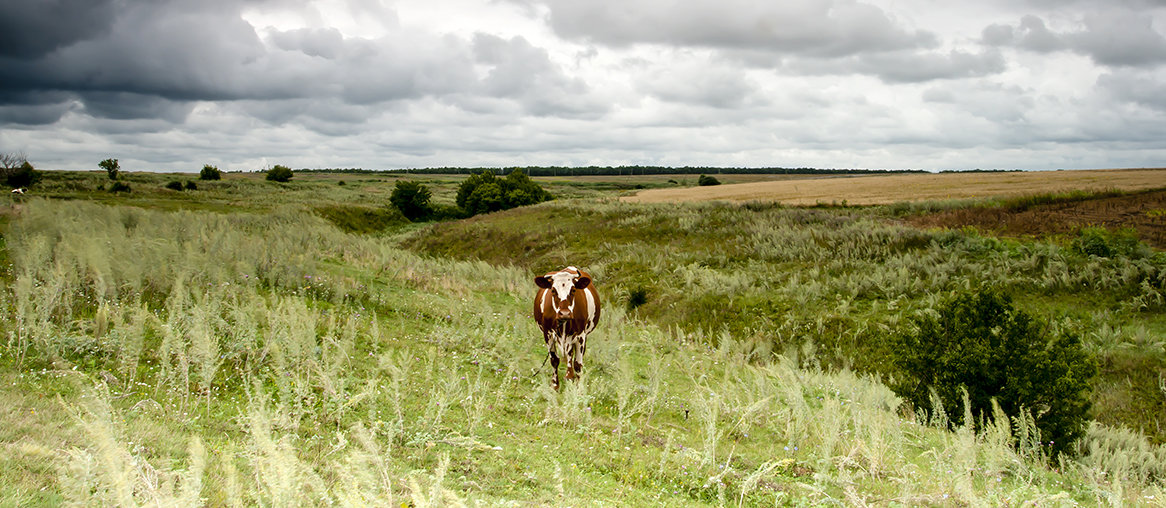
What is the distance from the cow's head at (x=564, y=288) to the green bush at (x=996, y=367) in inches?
226

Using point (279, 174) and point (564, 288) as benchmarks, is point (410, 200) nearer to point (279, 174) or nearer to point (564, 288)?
point (279, 174)

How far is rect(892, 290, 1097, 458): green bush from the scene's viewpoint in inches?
339

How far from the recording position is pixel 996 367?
9.23m

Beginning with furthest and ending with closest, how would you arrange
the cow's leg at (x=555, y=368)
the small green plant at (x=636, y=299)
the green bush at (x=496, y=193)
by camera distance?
the green bush at (x=496, y=193) → the small green plant at (x=636, y=299) → the cow's leg at (x=555, y=368)

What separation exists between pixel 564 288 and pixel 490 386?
5.69 feet

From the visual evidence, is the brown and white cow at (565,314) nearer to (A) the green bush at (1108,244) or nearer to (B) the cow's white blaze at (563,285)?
(B) the cow's white blaze at (563,285)

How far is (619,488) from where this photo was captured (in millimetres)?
5102

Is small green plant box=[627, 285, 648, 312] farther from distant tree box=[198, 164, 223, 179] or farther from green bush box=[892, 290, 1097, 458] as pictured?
distant tree box=[198, 164, 223, 179]

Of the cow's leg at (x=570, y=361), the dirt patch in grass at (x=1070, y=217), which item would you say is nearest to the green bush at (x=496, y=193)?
the dirt patch in grass at (x=1070, y=217)

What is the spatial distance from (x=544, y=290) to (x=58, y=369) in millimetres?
5697

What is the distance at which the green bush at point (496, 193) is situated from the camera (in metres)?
62.0

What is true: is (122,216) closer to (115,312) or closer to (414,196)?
(115,312)

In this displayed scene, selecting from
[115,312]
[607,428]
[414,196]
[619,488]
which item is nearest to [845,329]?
[607,428]

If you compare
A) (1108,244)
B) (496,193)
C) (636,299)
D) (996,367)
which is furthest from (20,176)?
(1108,244)
